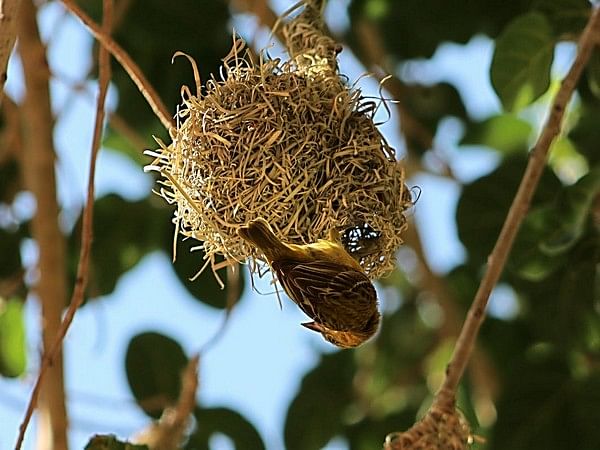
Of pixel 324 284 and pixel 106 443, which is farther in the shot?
pixel 106 443

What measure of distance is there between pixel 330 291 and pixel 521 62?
0.70m

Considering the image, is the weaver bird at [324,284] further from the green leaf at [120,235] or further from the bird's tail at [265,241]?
the green leaf at [120,235]

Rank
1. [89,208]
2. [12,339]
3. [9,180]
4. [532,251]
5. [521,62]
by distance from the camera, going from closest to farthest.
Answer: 1. [89,208]
2. [521,62]
3. [532,251]
4. [12,339]
5. [9,180]

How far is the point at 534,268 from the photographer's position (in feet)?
5.53

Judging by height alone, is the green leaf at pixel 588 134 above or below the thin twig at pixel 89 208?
below

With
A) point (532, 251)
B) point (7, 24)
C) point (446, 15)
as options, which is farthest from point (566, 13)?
point (7, 24)

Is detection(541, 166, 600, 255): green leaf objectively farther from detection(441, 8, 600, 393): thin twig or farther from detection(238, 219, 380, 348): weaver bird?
detection(238, 219, 380, 348): weaver bird

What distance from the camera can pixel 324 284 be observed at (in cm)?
99

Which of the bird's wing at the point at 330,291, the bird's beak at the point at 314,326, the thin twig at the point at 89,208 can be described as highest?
the thin twig at the point at 89,208

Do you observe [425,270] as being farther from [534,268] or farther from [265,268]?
[265,268]

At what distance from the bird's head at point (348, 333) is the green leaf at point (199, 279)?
0.79 m

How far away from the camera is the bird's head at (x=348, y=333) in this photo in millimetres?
1033

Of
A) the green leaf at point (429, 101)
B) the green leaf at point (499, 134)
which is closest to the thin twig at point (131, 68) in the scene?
the green leaf at point (429, 101)

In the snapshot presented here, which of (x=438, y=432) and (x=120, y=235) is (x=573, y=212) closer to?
(x=438, y=432)
